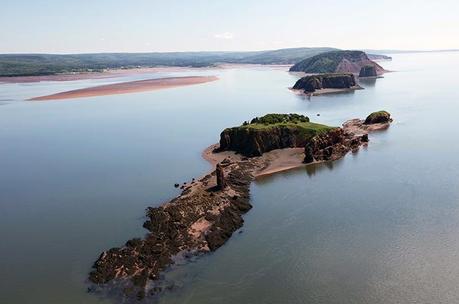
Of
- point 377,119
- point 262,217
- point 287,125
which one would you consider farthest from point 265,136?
point 377,119

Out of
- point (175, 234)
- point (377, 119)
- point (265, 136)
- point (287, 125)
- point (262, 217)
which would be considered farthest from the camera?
point (377, 119)

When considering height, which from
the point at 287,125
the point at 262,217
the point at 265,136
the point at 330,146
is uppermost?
the point at 287,125

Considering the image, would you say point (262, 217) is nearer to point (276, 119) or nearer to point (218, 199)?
point (218, 199)

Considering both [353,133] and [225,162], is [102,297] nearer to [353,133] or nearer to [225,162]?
[225,162]

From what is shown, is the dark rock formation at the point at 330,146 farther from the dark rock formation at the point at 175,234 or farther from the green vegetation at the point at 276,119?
the dark rock formation at the point at 175,234

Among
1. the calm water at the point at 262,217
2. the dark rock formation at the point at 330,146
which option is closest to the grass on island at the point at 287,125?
the dark rock formation at the point at 330,146

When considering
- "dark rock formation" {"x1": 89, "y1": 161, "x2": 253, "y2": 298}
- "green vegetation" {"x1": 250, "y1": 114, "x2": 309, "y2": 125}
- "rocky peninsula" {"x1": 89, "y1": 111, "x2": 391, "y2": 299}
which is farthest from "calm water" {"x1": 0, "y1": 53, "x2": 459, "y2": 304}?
"green vegetation" {"x1": 250, "y1": 114, "x2": 309, "y2": 125}

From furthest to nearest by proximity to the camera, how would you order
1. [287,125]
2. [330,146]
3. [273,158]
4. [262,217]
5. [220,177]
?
[287,125] < [330,146] < [273,158] < [220,177] < [262,217]
